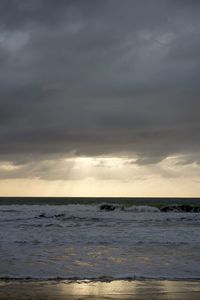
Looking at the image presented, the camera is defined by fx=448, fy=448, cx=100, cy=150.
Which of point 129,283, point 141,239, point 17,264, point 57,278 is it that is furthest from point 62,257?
point 141,239

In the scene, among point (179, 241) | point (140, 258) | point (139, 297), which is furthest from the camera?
point (179, 241)

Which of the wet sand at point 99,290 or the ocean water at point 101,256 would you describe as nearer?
the wet sand at point 99,290

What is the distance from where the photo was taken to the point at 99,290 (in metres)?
9.55

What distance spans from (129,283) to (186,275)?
1.92 meters

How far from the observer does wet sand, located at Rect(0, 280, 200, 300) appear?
29.0 ft

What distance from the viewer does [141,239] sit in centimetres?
1959

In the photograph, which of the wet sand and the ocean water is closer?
the wet sand

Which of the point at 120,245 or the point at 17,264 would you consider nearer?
the point at 17,264

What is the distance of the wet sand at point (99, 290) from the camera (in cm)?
885

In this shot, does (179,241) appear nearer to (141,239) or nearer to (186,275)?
(141,239)

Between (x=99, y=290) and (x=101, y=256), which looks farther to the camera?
(x=101, y=256)

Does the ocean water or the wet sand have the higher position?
the ocean water

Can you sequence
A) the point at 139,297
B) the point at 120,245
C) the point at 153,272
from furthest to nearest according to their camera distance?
1. the point at 120,245
2. the point at 153,272
3. the point at 139,297

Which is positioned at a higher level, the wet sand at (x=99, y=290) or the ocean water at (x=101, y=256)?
the ocean water at (x=101, y=256)
